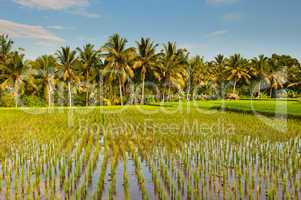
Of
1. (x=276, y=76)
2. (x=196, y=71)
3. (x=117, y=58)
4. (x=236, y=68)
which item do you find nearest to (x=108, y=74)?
(x=117, y=58)

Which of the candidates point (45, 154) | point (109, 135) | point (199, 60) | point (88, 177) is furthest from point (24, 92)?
point (88, 177)

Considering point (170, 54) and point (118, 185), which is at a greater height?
point (170, 54)

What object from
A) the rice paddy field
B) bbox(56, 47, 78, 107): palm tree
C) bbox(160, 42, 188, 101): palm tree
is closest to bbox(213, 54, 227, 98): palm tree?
bbox(160, 42, 188, 101): palm tree

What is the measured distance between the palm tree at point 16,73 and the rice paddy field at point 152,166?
2473 cm

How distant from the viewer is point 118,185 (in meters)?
5.92

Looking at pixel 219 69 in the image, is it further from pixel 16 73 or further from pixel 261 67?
pixel 16 73

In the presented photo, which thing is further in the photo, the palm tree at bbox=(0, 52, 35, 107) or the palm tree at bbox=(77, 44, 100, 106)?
the palm tree at bbox=(77, 44, 100, 106)

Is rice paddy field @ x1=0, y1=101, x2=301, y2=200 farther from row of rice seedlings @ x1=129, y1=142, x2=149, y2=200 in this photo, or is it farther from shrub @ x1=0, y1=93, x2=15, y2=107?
shrub @ x1=0, y1=93, x2=15, y2=107

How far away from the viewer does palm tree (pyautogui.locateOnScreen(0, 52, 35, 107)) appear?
34.7 m

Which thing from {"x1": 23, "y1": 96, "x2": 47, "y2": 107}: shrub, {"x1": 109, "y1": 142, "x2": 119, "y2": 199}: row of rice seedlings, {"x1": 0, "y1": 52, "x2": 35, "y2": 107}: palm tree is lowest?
{"x1": 109, "y1": 142, "x2": 119, "y2": 199}: row of rice seedlings

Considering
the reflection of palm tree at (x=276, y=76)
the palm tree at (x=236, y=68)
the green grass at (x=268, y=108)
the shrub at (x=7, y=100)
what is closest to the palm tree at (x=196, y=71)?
the palm tree at (x=236, y=68)

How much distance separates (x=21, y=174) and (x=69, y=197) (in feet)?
6.44

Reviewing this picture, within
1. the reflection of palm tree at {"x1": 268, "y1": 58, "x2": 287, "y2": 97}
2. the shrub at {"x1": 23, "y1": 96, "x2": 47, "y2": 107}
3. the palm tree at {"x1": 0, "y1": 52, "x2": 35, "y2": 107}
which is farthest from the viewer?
the reflection of palm tree at {"x1": 268, "y1": 58, "x2": 287, "y2": 97}

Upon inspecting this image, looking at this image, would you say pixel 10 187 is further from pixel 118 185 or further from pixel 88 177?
pixel 118 185
